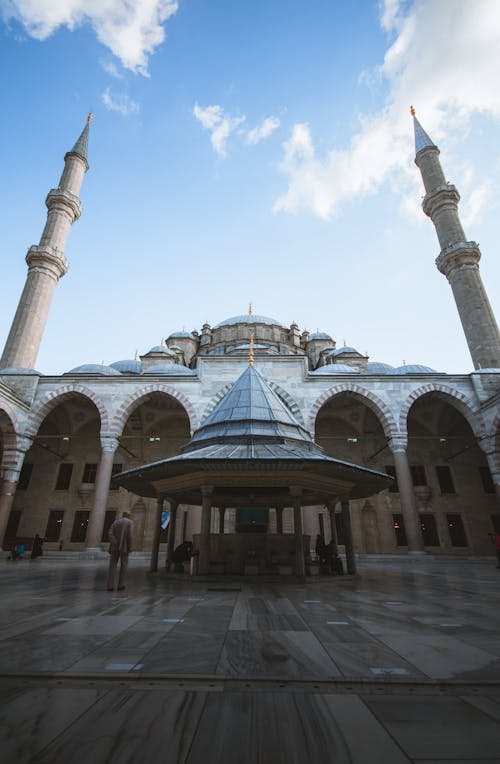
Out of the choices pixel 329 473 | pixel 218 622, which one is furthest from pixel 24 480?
pixel 218 622

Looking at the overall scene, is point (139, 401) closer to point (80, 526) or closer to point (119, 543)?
point (80, 526)

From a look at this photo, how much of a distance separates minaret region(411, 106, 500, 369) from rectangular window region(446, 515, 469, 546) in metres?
8.37

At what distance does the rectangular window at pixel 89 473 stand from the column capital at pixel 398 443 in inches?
650

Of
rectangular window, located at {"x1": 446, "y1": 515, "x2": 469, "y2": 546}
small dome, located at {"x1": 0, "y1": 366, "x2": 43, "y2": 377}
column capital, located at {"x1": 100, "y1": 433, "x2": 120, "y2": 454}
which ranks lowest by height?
rectangular window, located at {"x1": 446, "y1": 515, "x2": 469, "y2": 546}

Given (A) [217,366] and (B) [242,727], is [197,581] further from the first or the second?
(A) [217,366]

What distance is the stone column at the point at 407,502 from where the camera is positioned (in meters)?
15.2

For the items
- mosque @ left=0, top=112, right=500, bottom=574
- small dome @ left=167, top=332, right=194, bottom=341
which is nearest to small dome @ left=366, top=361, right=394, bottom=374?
mosque @ left=0, top=112, right=500, bottom=574

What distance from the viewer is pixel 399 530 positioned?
20.3 metres

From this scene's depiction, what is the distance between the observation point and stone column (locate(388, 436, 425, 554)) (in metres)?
15.2

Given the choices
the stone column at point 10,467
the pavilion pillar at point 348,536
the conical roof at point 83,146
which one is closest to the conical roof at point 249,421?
the pavilion pillar at point 348,536

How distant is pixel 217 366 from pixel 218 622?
15248 mm

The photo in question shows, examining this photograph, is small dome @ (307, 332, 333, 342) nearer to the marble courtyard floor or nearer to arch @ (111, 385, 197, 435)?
arch @ (111, 385, 197, 435)

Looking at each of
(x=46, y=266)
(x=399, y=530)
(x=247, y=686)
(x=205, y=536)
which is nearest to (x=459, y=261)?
(x=399, y=530)

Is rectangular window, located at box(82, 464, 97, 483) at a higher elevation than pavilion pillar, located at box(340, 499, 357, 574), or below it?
higher
